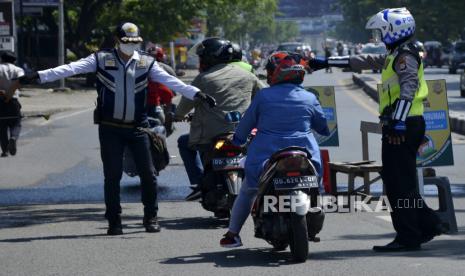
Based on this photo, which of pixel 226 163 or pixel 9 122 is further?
pixel 9 122

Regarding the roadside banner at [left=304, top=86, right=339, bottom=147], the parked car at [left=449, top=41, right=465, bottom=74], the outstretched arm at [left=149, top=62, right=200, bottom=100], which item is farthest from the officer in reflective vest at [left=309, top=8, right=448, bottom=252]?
the parked car at [left=449, top=41, right=465, bottom=74]

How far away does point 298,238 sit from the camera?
8.84m

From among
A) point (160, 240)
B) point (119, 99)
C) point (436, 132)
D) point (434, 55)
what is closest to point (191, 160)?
point (119, 99)

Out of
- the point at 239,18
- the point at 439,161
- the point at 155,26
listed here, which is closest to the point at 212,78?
the point at 439,161

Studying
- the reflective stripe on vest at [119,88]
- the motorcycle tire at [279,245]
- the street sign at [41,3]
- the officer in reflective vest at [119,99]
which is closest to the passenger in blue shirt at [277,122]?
the motorcycle tire at [279,245]

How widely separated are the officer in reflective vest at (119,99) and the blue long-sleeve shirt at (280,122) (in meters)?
1.48

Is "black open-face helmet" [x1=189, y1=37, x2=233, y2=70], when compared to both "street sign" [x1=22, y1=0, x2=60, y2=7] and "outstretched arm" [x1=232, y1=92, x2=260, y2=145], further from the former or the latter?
"street sign" [x1=22, y1=0, x2=60, y2=7]

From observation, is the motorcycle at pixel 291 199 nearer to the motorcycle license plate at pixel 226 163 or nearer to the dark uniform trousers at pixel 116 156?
the motorcycle license plate at pixel 226 163

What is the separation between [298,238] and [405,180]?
111 cm

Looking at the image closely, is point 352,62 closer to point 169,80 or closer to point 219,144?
point 219,144

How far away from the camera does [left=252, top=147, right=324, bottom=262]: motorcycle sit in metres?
8.82

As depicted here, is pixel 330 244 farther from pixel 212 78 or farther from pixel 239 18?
pixel 239 18

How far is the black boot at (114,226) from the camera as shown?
427 inches

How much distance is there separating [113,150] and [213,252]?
156cm
